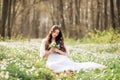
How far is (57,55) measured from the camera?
1159cm

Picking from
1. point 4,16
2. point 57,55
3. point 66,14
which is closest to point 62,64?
point 57,55

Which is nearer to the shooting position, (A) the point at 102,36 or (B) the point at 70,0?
(A) the point at 102,36

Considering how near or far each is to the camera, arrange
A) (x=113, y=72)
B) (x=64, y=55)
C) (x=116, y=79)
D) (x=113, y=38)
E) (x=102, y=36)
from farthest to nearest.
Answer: (x=102, y=36) → (x=113, y=38) → (x=64, y=55) → (x=113, y=72) → (x=116, y=79)

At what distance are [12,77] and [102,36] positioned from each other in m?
22.8

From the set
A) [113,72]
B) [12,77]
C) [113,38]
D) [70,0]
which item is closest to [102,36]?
[113,38]

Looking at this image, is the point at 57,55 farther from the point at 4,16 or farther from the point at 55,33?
the point at 4,16

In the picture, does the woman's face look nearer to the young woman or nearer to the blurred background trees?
the young woman

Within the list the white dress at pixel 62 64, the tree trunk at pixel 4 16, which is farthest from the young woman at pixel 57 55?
the tree trunk at pixel 4 16

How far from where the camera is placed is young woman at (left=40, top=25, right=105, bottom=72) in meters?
11.0

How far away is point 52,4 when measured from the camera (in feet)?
176

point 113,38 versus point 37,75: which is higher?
point 37,75

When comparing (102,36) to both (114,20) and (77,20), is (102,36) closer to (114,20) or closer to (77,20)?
(114,20)

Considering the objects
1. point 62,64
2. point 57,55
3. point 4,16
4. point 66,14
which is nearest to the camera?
point 62,64

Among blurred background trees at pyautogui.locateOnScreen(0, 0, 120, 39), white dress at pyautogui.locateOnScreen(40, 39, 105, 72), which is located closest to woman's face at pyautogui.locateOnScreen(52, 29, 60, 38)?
white dress at pyautogui.locateOnScreen(40, 39, 105, 72)
